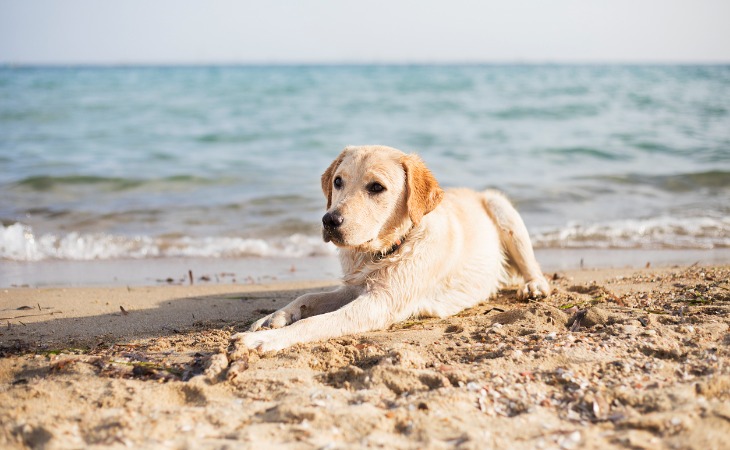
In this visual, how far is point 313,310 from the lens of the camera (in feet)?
17.6

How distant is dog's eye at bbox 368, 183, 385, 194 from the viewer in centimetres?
491

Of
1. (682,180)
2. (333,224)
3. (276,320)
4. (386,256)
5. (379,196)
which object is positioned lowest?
(682,180)

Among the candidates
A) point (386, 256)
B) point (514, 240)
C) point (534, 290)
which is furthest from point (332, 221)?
point (514, 240)

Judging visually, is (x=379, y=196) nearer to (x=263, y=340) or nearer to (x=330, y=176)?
(x=330, y=176)

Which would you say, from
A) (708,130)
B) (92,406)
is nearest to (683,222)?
(92,406)

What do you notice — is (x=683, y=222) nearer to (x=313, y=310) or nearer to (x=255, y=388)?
(x=313, y=310)

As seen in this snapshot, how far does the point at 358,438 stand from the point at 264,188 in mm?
9451

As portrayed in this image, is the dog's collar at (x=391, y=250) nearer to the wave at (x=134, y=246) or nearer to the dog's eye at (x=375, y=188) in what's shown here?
the dog's eye at (x=375, y=188)

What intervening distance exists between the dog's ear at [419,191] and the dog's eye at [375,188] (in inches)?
9.3

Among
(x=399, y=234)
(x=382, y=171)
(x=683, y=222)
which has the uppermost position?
(x=382, y=171)

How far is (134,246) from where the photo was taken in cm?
855

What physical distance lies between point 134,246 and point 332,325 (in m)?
4.76

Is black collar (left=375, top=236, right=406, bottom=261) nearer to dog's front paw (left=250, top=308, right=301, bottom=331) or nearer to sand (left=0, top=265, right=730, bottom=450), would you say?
sand (left=0, top=265, right=730, bottom=450)

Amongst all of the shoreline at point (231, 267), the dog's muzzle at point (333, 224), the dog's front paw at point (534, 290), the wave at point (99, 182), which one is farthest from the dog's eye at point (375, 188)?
the wave at point (99, 182)
